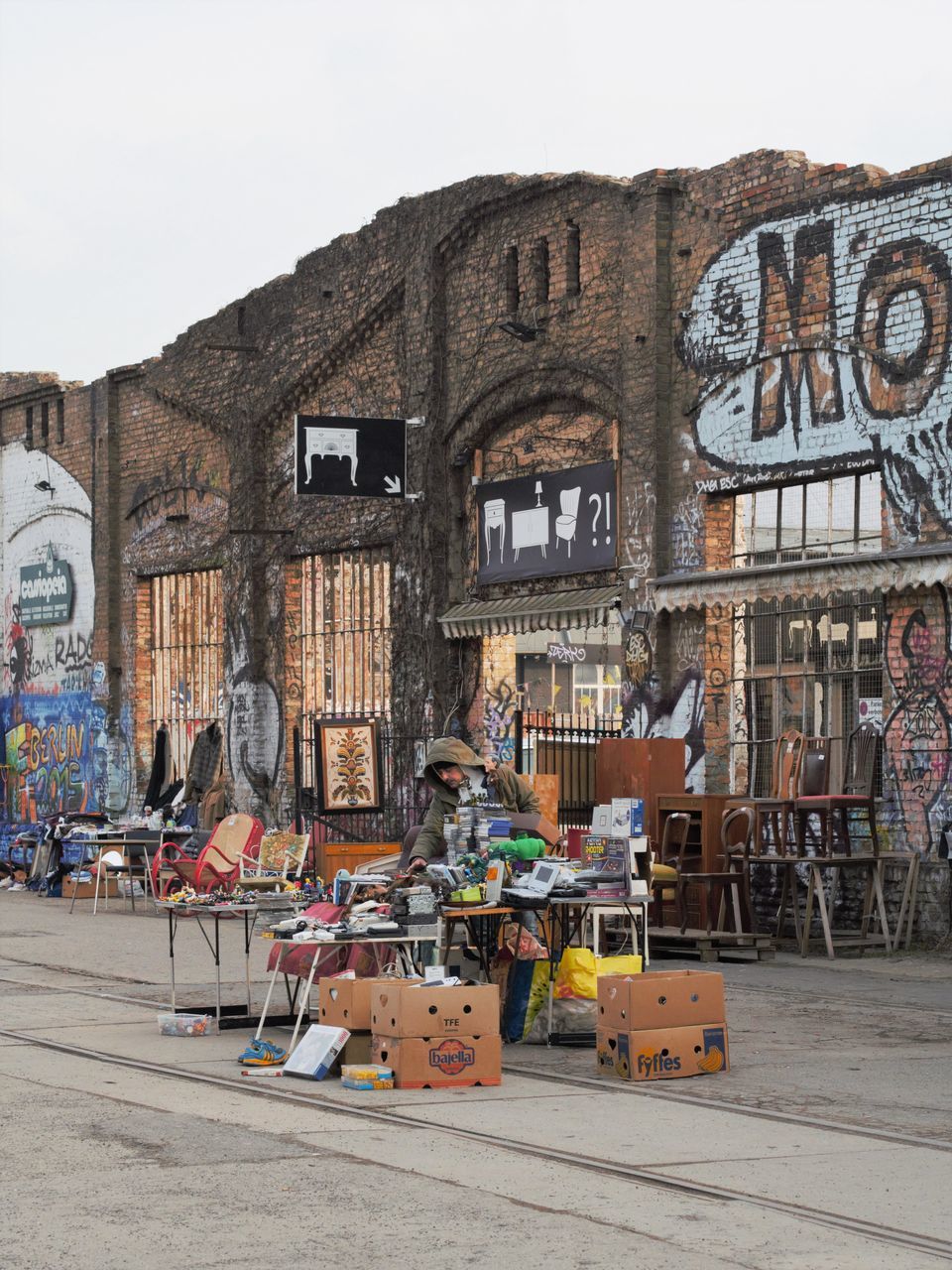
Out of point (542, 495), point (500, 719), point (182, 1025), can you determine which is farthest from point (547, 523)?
point (182, 1025)

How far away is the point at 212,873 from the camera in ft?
49.9

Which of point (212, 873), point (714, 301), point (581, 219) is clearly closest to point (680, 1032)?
point (212, 873)

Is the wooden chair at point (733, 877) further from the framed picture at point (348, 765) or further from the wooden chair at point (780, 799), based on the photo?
the framed picture at point (348, 765)

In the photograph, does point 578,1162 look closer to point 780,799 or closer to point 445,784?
point 445,784

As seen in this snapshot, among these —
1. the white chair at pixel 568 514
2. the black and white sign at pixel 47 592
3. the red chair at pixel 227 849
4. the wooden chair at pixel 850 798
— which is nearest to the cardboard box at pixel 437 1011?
the red chair at pixel 227 849

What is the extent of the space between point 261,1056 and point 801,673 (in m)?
9.31

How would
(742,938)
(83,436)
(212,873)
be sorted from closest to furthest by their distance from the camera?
(212,873), (742,938), (83,436)

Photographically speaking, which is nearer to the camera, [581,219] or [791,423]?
[791,423]

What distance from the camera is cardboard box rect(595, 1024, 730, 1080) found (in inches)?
399

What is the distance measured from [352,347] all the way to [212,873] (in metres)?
11.1

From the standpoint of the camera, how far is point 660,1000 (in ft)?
33.5

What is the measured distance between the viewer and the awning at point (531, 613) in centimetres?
2052

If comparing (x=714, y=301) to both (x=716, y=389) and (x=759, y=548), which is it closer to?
(x=716, y=389)

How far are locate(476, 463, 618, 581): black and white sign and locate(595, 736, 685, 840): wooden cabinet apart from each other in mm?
2719
